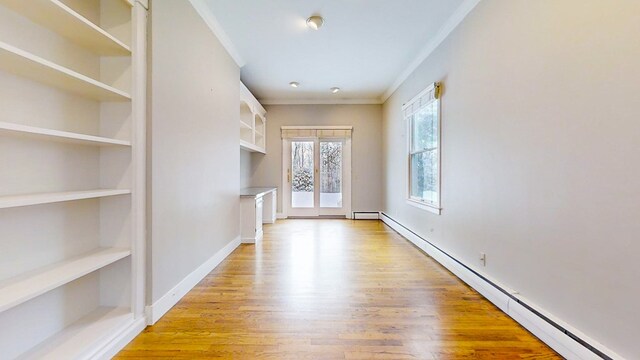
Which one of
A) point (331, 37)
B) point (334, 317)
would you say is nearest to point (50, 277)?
point (334, 317)

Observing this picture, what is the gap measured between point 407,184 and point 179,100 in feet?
11.3

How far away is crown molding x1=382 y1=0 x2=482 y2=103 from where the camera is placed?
102 inches

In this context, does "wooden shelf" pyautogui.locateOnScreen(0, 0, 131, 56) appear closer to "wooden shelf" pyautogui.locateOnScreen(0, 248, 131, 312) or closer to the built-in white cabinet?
"wooden shelf" pyautogui.locateOnScreen(0, 248, 131, 312)

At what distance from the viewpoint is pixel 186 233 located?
2.41 m

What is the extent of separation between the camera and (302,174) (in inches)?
246

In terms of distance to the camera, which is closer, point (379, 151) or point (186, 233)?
point (186, 233)

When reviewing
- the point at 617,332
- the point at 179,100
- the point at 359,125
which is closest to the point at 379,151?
the point at 359,125

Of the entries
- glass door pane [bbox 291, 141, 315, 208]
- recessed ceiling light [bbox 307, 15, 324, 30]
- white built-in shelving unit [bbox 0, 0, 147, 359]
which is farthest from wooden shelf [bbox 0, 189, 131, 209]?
glass door pane [bbox 291, 141, 315, 208]

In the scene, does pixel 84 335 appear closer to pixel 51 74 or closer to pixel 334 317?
pixel 51 74

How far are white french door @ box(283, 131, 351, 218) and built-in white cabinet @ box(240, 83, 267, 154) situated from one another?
69cm

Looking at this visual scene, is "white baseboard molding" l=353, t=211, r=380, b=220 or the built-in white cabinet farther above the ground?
the built-in white cabinet

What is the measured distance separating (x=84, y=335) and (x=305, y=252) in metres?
2.36

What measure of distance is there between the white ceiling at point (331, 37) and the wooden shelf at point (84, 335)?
2649mm

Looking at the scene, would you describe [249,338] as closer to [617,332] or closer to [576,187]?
[617,332]
